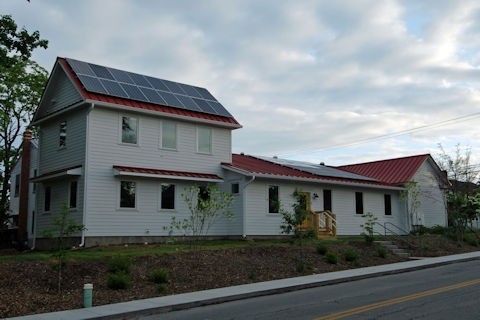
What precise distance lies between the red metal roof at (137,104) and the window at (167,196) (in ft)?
10.9

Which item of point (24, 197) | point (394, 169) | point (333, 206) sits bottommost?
point (333, 206)

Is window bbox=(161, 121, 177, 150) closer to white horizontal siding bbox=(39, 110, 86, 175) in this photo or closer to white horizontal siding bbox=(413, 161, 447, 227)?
white horizontal siding bbox=(39, 110, 86, 175)

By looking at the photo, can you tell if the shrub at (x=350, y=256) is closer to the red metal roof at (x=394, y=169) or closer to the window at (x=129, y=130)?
the window at (x=129, y=130)

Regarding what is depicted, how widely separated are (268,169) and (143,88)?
7320 millimetres

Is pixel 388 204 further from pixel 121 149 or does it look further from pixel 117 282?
pixel 117 282

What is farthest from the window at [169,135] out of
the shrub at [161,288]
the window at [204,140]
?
the shrub at [161,288]

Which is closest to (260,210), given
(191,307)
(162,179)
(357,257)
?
(162,179)

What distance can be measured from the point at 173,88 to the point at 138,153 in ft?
15.5

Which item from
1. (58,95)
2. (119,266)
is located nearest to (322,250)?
(119,266)

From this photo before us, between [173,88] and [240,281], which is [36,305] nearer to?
[240,281]

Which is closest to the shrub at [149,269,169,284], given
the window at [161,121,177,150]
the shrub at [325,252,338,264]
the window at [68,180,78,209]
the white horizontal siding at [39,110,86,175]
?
the shrub at [325,252,338,264]

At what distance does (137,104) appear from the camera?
73.4ft

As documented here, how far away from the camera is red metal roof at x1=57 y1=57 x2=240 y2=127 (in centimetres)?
2133

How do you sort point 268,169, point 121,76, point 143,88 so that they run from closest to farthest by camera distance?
point 143,88 < point 121,76 < point 268,169
